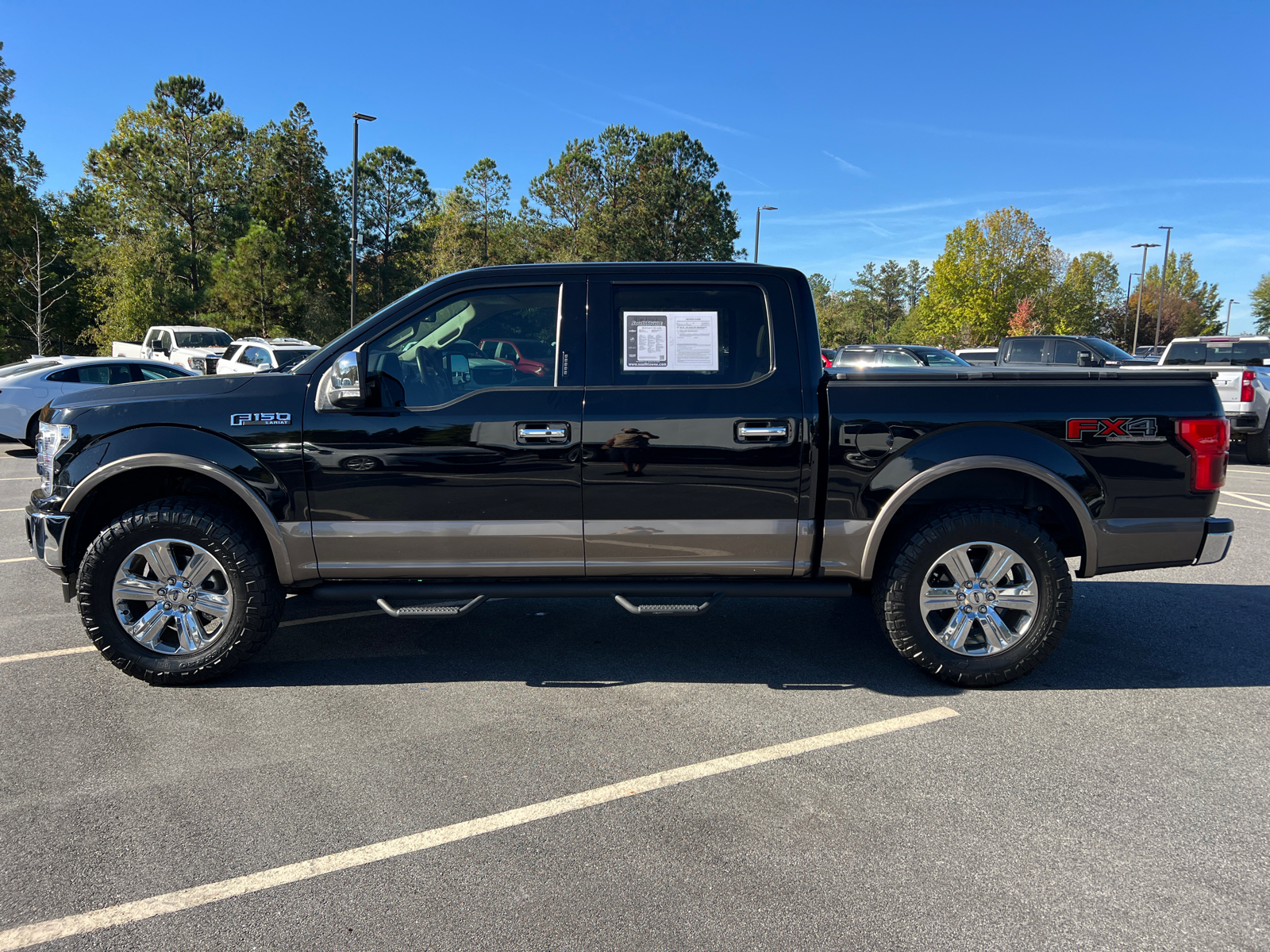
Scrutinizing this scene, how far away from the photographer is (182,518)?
4.07 metres

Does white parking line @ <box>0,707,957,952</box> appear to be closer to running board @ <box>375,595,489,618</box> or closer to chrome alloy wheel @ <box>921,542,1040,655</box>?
chrome alloy wheel @ <box>921,542,1040,655</box>

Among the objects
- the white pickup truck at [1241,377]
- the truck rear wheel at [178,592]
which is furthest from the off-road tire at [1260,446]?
the truck rear wheel at [178,592]

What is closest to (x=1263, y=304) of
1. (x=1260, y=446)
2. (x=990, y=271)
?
(x=990, y=271)

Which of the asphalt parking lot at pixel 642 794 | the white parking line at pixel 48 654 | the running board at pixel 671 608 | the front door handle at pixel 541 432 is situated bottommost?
the white parking line at pixel 48 654

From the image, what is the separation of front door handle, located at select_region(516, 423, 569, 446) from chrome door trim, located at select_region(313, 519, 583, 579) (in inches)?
15.2

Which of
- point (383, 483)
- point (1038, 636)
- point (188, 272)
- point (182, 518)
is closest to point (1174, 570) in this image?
point (1038, 636)

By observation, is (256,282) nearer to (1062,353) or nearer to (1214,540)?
(1062,353)

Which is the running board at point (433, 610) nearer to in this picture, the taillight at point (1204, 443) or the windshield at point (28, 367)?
the taillight at point (1204, 443)

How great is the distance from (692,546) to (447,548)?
1.19 m

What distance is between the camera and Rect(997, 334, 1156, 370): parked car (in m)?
16.8

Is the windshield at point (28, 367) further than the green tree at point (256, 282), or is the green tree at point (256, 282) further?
the green tree at point (256, 282)

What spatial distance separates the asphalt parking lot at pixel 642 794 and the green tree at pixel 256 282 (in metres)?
39.0

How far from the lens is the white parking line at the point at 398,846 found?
242 cm

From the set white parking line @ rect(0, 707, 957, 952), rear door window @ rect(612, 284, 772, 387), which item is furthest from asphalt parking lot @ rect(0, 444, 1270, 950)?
rear door window @ rect(612, 284, 772, 387)
